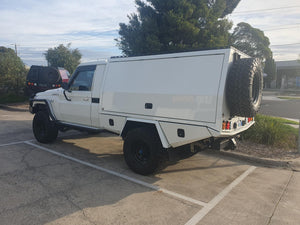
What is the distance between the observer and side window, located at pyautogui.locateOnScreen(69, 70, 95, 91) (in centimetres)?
563

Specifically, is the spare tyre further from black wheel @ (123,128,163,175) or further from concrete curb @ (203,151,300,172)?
concrete curb @ (203,151,300,172)

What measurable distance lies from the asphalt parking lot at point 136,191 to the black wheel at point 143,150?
0.21 metres

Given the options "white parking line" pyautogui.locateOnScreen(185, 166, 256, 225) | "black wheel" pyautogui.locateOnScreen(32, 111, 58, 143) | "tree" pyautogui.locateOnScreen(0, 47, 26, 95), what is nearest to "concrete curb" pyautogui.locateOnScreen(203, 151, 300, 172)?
"white parking line" pyautogui.locateOnScreen(185, 166, 256, 225)

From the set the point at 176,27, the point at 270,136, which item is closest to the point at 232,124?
the point at 270,136

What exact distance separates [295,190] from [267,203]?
85 cm

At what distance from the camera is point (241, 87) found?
3.69m

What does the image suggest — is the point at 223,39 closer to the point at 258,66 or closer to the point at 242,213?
the point at 258,66

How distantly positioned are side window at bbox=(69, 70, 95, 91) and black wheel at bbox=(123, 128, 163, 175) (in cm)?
175

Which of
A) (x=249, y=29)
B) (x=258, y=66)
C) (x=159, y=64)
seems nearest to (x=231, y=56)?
(x=258, y=66)

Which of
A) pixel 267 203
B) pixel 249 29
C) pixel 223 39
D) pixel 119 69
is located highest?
pixel 249 29

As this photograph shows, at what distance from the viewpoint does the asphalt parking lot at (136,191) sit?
10.6 feet

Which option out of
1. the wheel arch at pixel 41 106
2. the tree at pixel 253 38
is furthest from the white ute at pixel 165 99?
the tree at pixel 253 38

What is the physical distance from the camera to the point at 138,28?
454 inches

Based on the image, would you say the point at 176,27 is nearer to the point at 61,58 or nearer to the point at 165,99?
the point at 165,99
